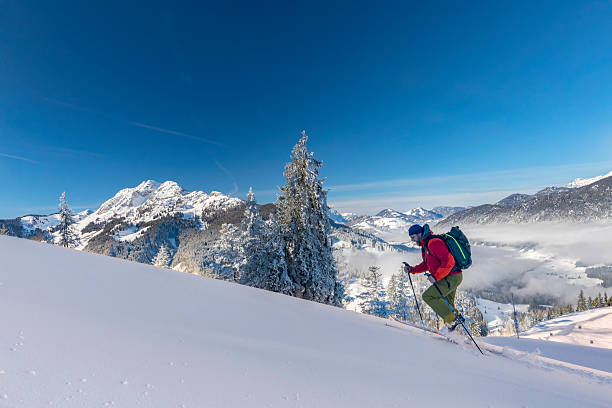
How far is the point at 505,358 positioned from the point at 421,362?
7.51ft

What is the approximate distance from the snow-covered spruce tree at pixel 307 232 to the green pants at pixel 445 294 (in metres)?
9.93

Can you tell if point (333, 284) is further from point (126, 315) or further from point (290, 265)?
point (126, 315)

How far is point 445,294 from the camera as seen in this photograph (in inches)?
229

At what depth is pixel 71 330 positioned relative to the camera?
7.48ft

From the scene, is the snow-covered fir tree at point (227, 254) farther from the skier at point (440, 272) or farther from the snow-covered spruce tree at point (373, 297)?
the snow-covered spruce tree at point (373, 297)

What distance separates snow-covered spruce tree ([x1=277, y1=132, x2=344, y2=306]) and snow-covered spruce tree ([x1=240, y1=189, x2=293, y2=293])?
1.80ft

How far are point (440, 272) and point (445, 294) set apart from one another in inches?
25.4

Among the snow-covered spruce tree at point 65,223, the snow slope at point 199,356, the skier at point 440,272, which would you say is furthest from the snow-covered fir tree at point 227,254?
the snow-covered spruce tree at point 65,223

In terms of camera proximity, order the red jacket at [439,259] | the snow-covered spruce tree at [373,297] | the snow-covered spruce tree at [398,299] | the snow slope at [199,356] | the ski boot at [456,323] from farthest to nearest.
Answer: the snow-covered spruce tree at [398,299], the snow-covered spruce tree at [373,297], the ski boot at [456,323], the red jacket at [439,259], the snow slope at [199,356]

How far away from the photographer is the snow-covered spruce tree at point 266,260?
15297 mm

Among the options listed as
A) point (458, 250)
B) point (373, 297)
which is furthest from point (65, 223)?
point (373, 297)

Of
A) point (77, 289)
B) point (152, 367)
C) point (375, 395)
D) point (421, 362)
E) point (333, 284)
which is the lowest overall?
point (333, 284)

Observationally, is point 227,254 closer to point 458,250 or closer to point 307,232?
point 307,232

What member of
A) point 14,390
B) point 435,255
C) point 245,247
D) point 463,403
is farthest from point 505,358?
point 245,247
